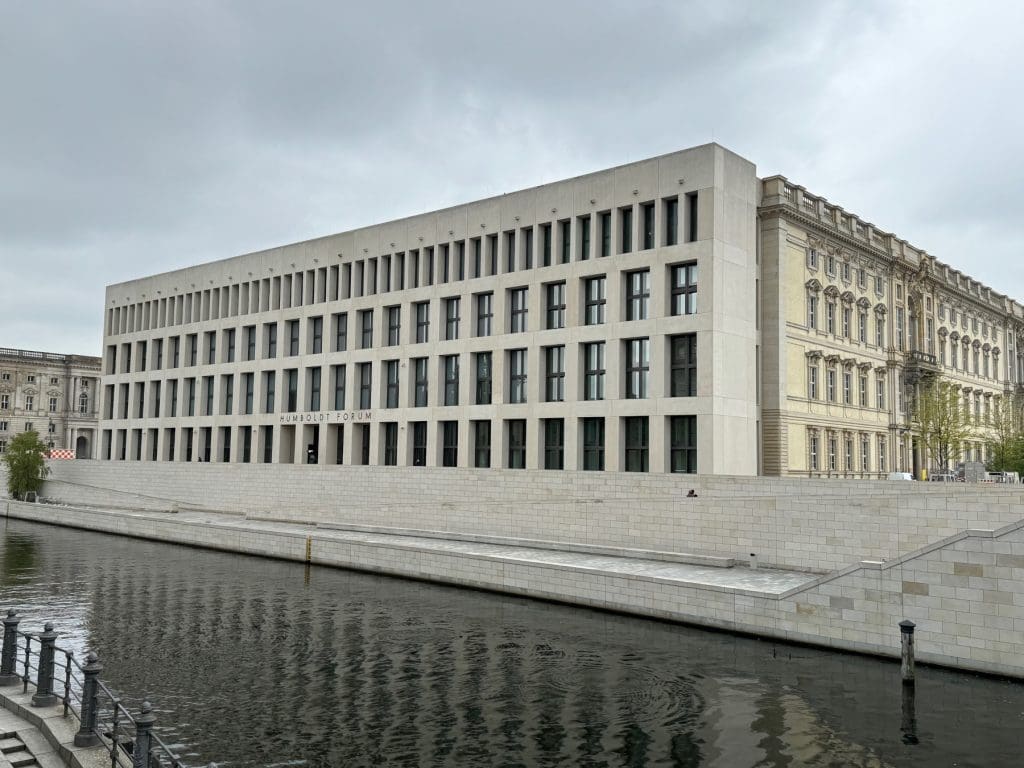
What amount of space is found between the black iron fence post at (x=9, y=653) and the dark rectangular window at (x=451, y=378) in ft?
117

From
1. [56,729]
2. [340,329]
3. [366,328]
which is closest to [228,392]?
[340,329]

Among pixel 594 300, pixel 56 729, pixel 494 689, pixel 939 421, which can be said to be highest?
pixel 594 300

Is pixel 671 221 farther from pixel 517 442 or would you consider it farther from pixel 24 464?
pixel 24 464

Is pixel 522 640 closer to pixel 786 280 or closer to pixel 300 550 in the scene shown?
pixel 300 550

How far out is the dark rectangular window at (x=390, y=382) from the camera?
5378cm

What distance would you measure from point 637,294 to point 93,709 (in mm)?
34217

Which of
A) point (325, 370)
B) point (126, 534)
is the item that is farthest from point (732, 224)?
A: point (126, 534)

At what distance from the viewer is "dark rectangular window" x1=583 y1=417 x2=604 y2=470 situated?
1715 inches

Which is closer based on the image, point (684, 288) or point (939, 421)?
point (684, 288)

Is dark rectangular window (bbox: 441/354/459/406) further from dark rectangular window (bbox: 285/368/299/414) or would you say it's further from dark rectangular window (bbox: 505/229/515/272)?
dark rectangular window (bbox: 285/368/299/414)

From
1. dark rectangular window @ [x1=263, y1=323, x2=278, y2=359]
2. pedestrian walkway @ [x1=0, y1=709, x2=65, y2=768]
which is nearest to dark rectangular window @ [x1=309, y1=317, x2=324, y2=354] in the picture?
dark rectangular window @ [x1=263, y1=323, x2=278, y2=359]

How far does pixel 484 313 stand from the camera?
49.6 m

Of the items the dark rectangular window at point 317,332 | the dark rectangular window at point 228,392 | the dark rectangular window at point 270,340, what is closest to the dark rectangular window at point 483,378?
the dark rectangular window at point 317,332

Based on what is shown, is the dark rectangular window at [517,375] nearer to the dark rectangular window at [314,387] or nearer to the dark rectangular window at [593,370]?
the dark rectangular window at [593,370]
